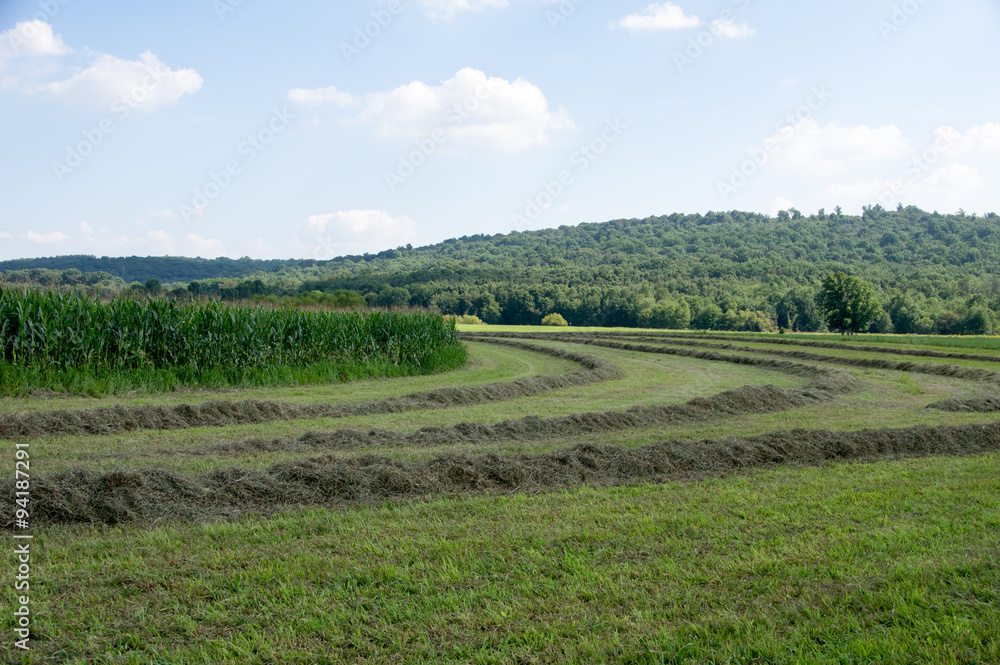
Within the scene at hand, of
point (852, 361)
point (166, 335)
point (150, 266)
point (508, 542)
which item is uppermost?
point (150, 266)

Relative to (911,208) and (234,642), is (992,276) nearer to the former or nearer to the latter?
(911,208)

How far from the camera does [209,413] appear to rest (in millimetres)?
11594

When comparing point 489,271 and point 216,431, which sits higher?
point 489,271

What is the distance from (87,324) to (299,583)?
1400 centimetres

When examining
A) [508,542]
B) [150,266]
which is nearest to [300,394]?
[508,542]

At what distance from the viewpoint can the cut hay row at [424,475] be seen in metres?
5.90

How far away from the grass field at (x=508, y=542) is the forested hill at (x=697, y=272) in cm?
4441

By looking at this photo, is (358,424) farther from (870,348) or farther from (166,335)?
(870,348)

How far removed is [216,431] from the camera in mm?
10344

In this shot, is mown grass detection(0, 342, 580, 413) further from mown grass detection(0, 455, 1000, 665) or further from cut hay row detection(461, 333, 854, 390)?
cut hay row detection(461, 333, 854, 390)

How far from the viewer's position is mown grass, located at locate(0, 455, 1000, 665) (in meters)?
3.49

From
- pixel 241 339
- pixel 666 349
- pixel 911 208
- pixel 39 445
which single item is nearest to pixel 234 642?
pixel 39 445

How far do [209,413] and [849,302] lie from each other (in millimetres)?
50744

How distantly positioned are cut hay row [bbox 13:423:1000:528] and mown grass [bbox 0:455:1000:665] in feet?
1.57
